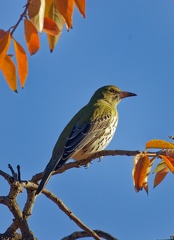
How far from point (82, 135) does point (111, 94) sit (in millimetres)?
1779

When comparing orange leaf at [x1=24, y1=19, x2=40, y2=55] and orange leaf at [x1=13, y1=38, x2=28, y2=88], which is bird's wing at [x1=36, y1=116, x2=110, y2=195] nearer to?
orange leaf at [x1=13, y1=38, x2=28, y2=88]

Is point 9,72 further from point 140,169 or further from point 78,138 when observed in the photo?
point 78,138

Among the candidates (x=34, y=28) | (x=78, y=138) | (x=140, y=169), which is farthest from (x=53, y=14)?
(x=78, y=138)

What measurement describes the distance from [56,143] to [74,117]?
0.60 meters

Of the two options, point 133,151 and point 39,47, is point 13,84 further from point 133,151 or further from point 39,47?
point 133,151

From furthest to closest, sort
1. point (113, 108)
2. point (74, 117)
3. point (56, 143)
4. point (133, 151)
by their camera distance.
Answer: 1. point (113, 108)
2. point (74, 117)
3. point (56, 143)
4. point (133, 151)

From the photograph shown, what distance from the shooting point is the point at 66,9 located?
8.89 feet

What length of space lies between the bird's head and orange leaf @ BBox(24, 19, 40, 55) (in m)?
4.72

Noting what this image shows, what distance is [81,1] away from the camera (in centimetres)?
278

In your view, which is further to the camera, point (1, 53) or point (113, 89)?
point (113, 89)

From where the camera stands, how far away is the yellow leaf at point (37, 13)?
8.44 ft

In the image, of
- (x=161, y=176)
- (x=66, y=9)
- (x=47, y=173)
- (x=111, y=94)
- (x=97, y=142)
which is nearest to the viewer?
(x=66, y=9)

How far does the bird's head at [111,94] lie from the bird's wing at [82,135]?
1.01 meters

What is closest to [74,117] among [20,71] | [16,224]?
[16,224]
